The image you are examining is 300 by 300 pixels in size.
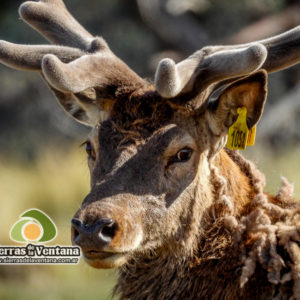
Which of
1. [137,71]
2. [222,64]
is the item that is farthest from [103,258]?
[137,71]

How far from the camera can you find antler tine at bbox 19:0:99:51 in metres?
5.98

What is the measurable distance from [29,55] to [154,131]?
1.16 metres

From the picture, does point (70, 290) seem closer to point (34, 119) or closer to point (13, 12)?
point (34, 119)

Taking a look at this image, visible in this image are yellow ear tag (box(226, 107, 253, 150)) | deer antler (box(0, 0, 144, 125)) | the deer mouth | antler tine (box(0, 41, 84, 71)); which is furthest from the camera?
antler tine (box(0, 41, 84, 71))

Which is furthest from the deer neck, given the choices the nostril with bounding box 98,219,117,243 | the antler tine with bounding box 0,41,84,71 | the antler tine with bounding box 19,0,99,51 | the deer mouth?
the antler tine with bounding box 19,0,99,51

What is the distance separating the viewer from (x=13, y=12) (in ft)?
69.5

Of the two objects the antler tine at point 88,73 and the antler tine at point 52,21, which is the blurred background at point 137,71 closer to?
the antler tine at point 52,21

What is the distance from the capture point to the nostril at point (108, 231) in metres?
4.41

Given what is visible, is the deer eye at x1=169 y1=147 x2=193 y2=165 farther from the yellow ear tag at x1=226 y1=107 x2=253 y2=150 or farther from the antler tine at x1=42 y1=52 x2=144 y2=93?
the antler tine at x1=42 y1=52 x2=144 y2=93

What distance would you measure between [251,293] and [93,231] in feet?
3.62

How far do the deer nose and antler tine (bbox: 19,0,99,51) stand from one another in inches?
78.4

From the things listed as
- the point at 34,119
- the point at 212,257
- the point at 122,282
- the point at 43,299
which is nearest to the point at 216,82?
the point at 212,257

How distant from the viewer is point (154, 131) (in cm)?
488

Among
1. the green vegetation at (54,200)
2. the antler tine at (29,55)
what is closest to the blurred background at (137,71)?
the green vegetation at (54,200)
